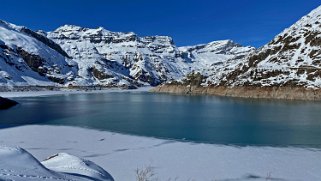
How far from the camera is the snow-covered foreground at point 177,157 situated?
1530cm

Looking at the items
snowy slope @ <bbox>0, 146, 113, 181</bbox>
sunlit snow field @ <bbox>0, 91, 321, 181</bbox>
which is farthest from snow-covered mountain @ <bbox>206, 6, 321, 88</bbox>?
snowy slope @ <bbox>0, 146, 113, 181</bbox>

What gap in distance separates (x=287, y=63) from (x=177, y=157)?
82898mm

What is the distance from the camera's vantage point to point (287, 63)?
9375cm

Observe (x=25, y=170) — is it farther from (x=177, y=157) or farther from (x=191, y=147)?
(x=191, y=147)

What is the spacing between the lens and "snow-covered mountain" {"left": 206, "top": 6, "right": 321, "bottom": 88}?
3302 inches

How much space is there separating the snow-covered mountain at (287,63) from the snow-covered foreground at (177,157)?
63.7 metres

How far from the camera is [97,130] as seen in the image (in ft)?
98.1

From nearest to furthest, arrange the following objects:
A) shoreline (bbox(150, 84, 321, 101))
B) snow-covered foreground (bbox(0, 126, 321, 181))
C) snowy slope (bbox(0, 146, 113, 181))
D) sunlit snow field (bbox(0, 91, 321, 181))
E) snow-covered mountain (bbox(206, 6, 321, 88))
A: snowy slope (bbox(0, 146, 113, 181))
snow-covered foreground (bbox(0, 126, 321, 181))
sunlit snow field (bbox(0, 91, 321, 181))
shoreline (bbox(150, 84, 321, 101))
snow-covered mountain (bbox(206, 6, 321, 88))

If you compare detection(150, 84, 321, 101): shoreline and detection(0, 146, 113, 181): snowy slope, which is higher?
detection(0, 146, 113, 181): snowy slope

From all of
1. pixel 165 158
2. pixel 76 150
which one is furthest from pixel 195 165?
pixel 76 150

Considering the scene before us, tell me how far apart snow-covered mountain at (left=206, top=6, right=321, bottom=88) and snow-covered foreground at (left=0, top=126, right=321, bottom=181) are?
209 feet

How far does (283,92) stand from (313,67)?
10.9 meters

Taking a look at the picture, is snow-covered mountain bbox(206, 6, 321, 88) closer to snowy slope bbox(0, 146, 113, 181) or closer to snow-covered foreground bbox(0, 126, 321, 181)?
snow-covered foreground bbox(0, 126, 321, 181)

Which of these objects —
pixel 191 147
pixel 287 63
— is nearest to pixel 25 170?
pixel 191 147
